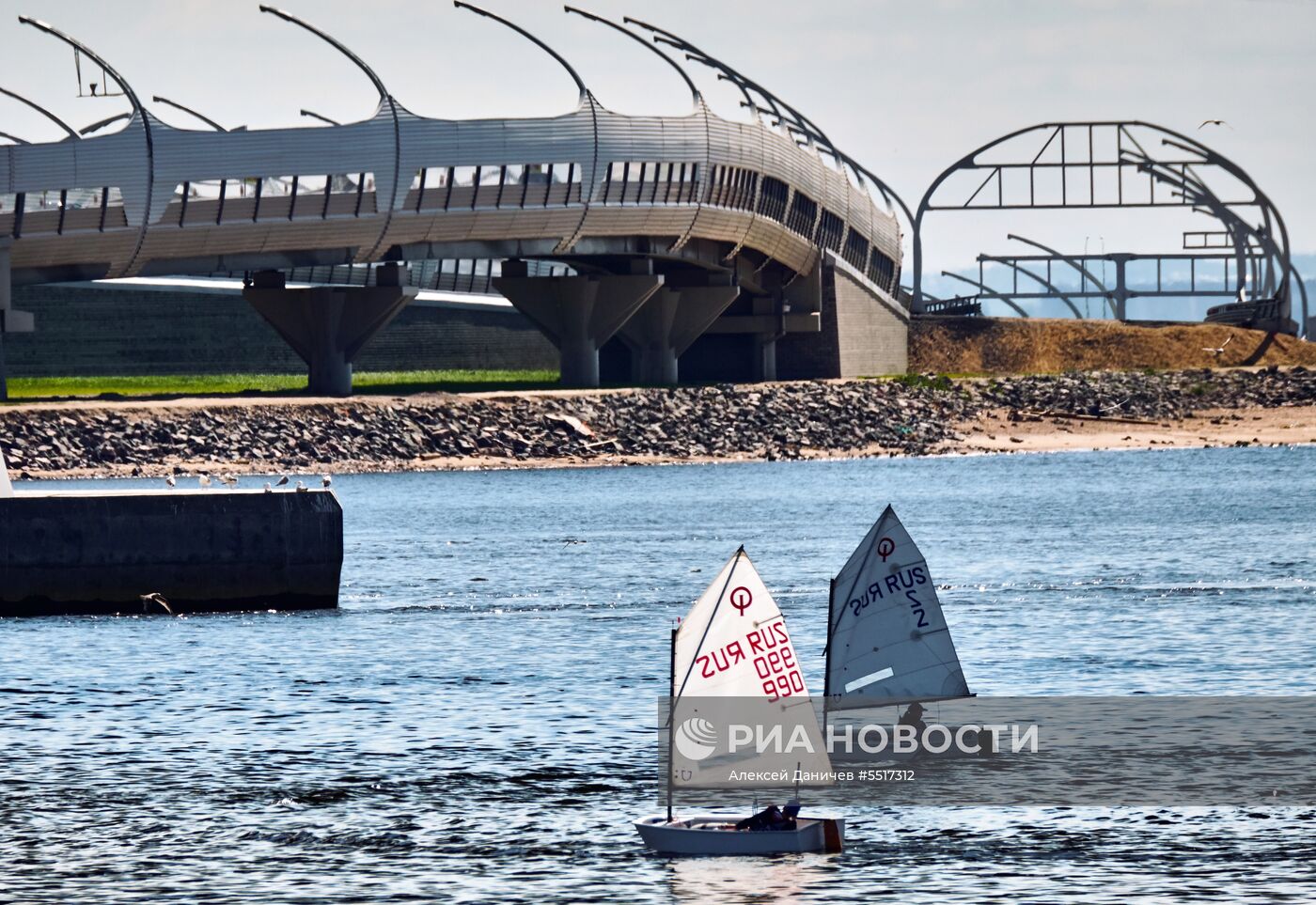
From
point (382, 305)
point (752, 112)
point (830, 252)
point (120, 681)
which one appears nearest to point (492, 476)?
point (382, 305)

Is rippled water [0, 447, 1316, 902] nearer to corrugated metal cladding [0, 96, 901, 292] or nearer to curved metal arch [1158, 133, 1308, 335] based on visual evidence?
corrugated metal cladding [0, 96, 901, 292]

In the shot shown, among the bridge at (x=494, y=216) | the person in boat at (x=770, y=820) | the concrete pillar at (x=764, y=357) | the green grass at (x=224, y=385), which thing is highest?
the bridge at (x=494, y=216)

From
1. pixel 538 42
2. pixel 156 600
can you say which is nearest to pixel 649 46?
pixel 538 42

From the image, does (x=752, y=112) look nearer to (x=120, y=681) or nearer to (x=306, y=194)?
(x=306, y=194)

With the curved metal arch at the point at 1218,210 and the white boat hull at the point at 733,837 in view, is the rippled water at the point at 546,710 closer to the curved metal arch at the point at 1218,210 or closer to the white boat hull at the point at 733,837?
the white boat hull at the point at 733,837

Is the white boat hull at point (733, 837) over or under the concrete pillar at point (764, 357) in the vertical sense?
under

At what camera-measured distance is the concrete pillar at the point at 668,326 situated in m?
147

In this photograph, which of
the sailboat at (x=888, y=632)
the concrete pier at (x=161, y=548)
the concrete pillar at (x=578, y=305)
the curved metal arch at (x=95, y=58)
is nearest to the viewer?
the sailboat at (x=888, y=632)

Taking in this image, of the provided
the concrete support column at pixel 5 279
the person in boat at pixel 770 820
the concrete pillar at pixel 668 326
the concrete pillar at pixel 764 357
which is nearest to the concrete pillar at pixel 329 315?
the concrete support column at pixel 5 279

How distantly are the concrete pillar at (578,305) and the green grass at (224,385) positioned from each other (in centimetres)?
294

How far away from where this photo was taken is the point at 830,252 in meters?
158

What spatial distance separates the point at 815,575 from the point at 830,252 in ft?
300

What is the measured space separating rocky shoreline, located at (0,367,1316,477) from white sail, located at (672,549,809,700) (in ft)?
271

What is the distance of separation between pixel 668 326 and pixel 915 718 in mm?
109900
